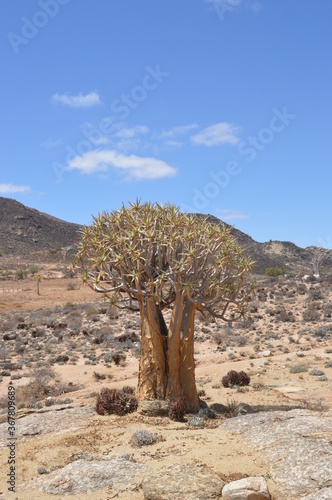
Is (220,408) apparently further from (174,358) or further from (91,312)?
(91,312)

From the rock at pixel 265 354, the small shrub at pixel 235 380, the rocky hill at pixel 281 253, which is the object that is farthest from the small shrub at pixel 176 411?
the rocky hill at pixel 281 253

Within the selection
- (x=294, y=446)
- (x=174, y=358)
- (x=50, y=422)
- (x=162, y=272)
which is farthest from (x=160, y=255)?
(x=294, y=446)

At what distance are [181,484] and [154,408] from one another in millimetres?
4055

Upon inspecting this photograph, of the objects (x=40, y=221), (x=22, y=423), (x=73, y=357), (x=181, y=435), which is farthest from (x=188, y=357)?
(x=40, y=221)

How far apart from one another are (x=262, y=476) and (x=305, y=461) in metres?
0.68

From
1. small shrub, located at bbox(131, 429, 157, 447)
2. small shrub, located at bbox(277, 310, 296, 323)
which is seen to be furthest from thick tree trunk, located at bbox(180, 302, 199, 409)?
small shrub, located at bbox(277, 310, 296, 323)

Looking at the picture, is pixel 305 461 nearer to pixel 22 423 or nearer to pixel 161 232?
pixel 161 232

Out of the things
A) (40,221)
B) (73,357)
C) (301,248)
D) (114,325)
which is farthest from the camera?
(301,248)

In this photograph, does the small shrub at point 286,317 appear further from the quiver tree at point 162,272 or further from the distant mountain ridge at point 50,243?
the distant mountain ridge at point 50,243

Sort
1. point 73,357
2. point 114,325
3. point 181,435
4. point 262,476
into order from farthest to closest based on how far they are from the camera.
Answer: point 114,325 → point 73,357 → point 181,435 → point 262,476

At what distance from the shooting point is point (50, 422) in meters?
10.1

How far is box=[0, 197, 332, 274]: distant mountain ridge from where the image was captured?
253 ft

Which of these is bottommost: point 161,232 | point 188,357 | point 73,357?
point 73,357

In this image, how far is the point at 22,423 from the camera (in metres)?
10.2
